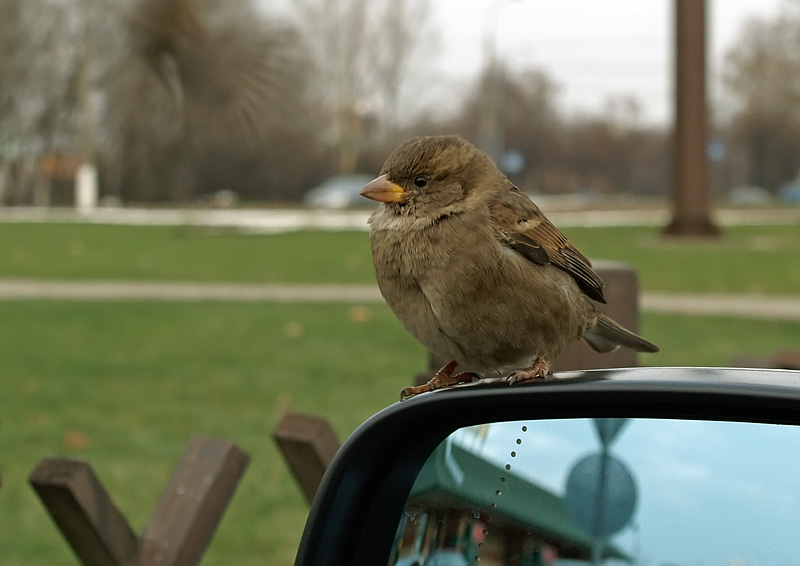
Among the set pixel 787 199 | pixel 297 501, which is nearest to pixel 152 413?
pixel 297 501

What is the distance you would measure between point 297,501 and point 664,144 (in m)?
75.1

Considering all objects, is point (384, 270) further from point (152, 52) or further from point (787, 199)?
point (787, 199)

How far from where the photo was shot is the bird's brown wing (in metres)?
2.34

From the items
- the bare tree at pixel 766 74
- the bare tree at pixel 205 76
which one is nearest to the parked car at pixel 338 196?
the bare tree at pixel 766 74

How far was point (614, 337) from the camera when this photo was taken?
8.37ft

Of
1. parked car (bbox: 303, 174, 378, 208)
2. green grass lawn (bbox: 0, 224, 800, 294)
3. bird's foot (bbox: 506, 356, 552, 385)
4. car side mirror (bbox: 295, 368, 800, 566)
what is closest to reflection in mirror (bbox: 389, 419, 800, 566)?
car side mirror (bbox: 295, 368, 800, 566)

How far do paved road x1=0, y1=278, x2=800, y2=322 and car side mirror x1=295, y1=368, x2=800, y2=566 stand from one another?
9701mm

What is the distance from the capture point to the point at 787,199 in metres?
70.6

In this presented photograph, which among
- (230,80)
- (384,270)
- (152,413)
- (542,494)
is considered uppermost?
(230,80)

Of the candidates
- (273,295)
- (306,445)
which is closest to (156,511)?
(306,445)

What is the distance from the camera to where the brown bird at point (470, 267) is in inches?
86.5

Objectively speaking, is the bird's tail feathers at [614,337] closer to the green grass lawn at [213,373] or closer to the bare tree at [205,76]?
the green grass lawn at [213,373]

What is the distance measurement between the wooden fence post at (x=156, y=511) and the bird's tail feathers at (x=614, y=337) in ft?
3.44

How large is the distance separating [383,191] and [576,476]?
920 millimetres
